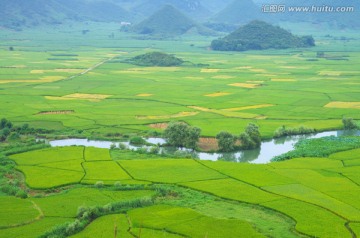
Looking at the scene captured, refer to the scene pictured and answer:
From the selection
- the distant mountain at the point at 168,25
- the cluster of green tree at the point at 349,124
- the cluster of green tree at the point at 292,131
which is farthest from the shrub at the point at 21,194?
the distant mountain at the point at 168,25

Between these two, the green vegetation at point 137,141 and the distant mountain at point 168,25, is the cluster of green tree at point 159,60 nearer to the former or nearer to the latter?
the green vegetation at point 137,141

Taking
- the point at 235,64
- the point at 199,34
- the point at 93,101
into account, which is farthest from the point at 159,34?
the point at 93,101

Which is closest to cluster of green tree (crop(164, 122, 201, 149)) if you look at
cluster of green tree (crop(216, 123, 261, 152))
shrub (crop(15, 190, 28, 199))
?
cluster of green tree (crop(216, 123, 261, 152))

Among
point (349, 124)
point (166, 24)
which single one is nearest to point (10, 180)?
point (349, 124)

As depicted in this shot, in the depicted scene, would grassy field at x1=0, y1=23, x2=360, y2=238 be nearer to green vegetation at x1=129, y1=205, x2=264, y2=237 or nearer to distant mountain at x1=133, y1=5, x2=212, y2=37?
green vegetation at x1=129, y1=205, x2=264, y2=237

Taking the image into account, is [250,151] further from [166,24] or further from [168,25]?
[166,24]

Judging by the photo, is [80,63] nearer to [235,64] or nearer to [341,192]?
[235,64]

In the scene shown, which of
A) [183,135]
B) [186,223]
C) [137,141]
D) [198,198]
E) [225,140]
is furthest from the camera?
[137,141]
